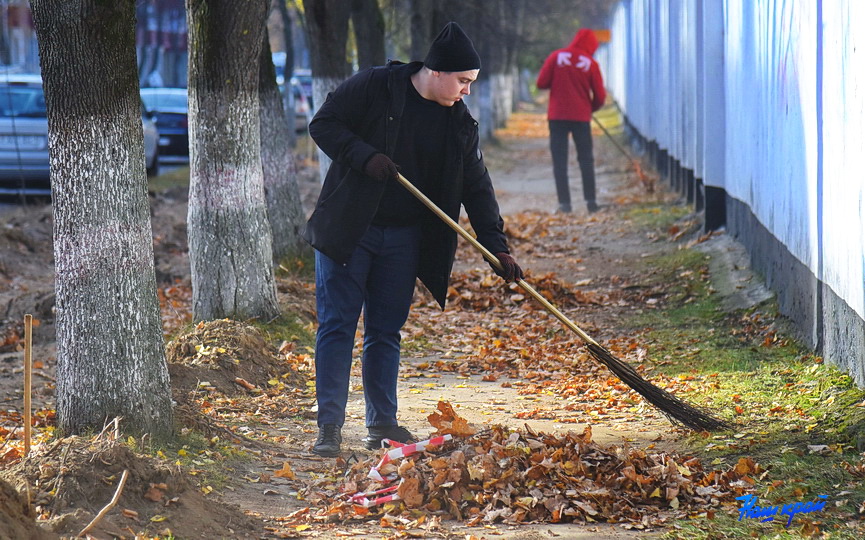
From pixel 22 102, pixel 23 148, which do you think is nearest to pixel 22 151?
pixel 23 148

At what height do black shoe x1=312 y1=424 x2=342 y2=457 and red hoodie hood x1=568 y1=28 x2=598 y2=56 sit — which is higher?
red hoodie hood x1=568 y1=28 x2=598 y2=56

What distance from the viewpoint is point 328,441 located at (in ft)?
16.3

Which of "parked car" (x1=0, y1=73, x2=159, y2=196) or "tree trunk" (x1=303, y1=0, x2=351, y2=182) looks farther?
"parked car" (x1=0, y1=73, x2=159, y2=196)

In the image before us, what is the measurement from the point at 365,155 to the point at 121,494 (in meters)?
1.74

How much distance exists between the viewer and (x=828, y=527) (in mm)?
3859

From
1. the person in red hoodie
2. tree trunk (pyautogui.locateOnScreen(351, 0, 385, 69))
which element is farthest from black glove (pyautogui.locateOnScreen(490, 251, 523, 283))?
the person in red hoodie

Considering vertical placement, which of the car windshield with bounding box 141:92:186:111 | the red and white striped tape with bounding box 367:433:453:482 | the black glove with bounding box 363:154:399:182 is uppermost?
the car windshield with bounding box 141:92:186:111

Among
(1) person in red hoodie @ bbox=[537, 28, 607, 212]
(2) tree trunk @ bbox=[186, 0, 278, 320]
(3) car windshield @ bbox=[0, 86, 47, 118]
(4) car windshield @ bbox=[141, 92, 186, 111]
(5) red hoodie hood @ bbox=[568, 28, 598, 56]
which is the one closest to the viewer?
(2) tree trunk @ bbox=[186, 0, 278, 320]

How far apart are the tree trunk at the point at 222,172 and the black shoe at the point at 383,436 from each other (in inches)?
95.3

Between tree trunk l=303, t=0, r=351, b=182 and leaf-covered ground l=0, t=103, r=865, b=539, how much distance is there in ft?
8.31

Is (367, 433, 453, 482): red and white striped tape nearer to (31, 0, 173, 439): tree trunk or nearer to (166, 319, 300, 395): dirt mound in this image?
(31, 0, 173, 439): tree trunk

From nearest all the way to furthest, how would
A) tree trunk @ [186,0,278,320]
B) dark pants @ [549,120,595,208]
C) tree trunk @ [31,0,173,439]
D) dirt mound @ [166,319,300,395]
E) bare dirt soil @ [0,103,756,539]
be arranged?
bare dirt soil @ [0,103,756,539] < tree trunk @ [31,0,173,439] < dirt mound @ [166,319,300,395] < tree trunk @ [186,0,278,320] < dark pants @ [549,120,595,208]

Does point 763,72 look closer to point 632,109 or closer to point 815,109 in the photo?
point 815,109

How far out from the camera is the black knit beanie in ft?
15.0
